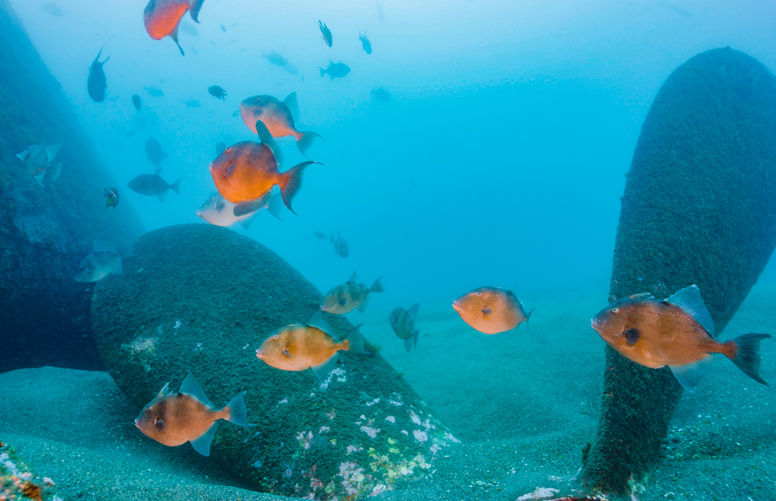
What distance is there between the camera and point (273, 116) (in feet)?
12.0

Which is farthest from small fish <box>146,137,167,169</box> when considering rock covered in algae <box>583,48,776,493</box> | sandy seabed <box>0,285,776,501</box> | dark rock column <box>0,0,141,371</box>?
rock covered in algae <box>583,48,776,493</box>

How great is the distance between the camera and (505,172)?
294 feet

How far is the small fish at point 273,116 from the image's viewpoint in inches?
142

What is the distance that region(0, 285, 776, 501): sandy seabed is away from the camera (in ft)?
6.51

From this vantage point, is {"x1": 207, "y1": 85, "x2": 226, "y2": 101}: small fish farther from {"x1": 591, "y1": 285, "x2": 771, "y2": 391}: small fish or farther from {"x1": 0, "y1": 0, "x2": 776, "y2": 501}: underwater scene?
{"x1": 591, "y1": 285, "x2": 771, "y2": 391}: small fish

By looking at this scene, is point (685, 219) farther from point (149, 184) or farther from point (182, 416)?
point (149, 184)

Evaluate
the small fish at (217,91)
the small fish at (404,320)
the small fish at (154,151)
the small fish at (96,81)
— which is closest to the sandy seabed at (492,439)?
the small fish at (404,320)

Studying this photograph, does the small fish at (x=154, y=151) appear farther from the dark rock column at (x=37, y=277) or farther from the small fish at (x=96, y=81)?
the dark rock column at (x=37, y=277)

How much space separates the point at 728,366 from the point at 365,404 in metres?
5.40

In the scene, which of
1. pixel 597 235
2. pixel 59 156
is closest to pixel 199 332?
pixel 59 156

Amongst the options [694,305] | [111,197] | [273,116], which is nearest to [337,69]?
[111,197]

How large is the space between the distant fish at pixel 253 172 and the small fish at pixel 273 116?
44.9 inches

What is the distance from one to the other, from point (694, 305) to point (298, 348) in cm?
245

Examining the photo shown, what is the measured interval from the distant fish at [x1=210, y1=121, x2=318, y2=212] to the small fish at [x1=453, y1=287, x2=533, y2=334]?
175cm
